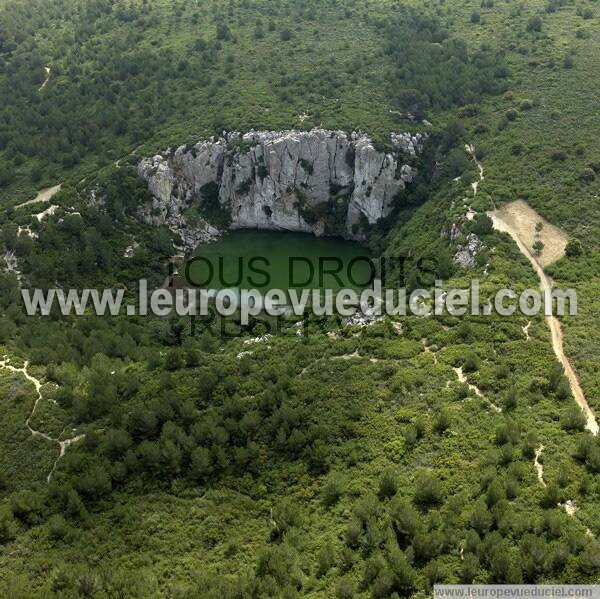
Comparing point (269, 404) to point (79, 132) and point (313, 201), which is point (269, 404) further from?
point (79, 132)

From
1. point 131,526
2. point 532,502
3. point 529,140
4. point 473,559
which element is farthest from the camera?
point 529,140

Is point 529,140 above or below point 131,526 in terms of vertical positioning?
above

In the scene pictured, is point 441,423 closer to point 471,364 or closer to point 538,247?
point 471,364

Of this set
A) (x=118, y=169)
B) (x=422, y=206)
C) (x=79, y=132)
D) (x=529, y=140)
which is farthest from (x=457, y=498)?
(x=79, y=132)

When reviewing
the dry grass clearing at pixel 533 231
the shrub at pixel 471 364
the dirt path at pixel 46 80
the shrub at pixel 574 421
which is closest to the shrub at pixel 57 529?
the shrub at pixel 471 364

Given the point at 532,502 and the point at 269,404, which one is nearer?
the point at 532,502

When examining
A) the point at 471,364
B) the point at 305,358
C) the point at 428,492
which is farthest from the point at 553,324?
the point at 428,492
